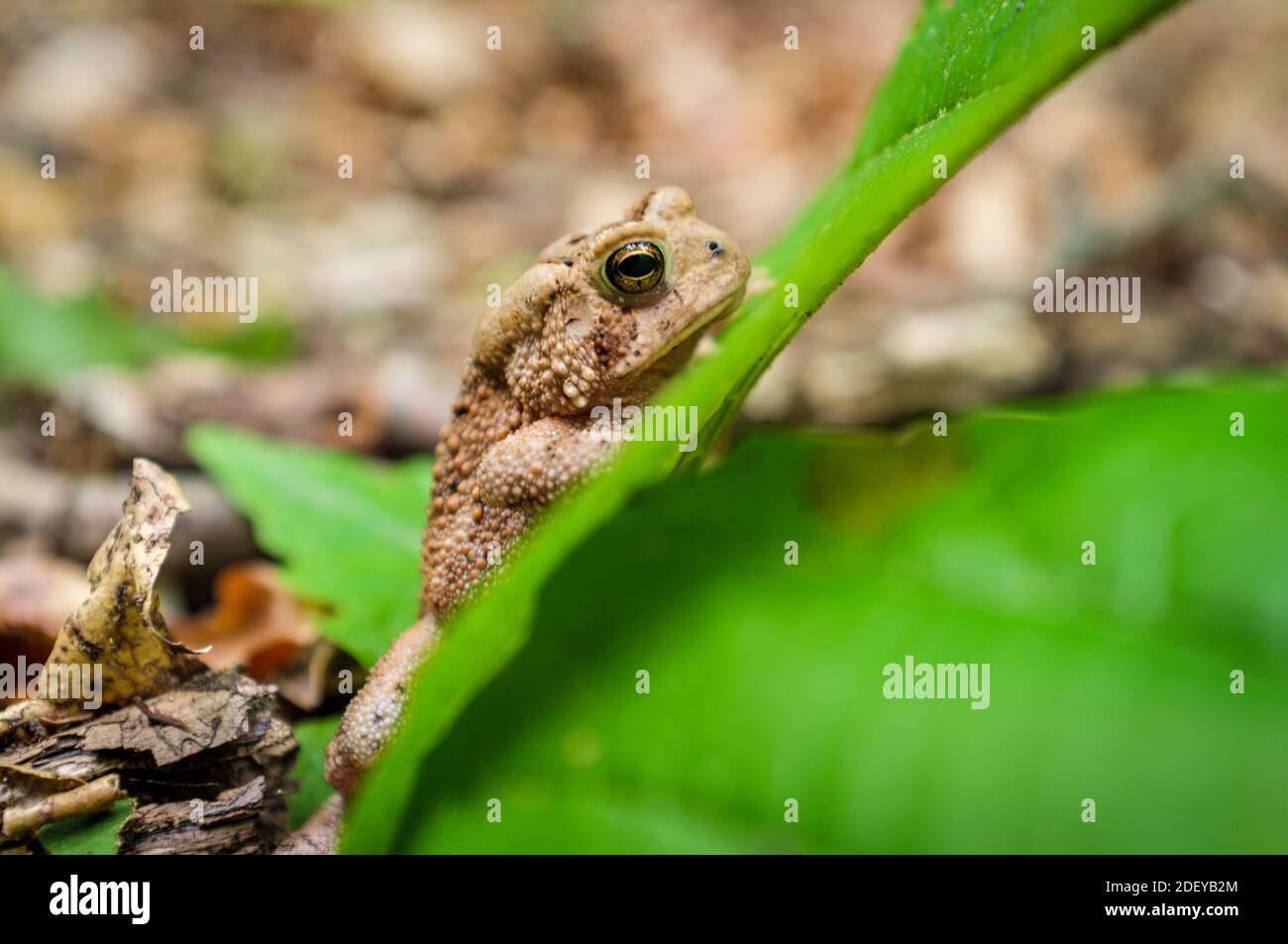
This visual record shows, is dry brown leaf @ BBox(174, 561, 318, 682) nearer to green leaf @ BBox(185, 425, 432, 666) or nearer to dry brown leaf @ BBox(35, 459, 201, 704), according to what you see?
green leaf @ BBox(185, 425, 432, 666)

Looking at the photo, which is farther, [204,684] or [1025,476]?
[204,684]

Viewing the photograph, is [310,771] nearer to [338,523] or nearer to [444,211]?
[338,523]

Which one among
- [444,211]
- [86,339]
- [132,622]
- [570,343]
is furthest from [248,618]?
[444,211]

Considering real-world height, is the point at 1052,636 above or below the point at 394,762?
above

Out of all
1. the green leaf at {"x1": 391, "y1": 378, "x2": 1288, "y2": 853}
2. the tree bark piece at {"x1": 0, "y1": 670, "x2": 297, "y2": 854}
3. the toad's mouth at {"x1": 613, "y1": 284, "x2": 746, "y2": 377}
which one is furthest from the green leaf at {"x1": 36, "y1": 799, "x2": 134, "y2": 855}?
the toad's mouth at {"x1": 613, "y1": 284, "x2": 746, "y2": 377}
